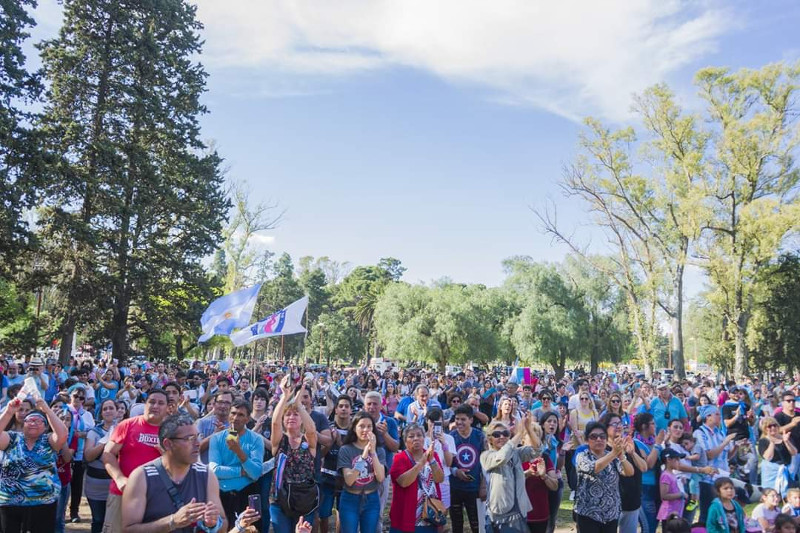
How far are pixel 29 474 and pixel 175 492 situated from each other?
2692mm

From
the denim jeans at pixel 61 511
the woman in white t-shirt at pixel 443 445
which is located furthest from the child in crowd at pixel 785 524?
the denim jeans at pixel 61 511

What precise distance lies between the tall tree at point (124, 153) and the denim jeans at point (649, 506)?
1991 centimetres

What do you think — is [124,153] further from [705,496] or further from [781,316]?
[781,316]

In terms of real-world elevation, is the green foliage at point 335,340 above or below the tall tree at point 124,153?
below

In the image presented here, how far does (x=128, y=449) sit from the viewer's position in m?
4.83

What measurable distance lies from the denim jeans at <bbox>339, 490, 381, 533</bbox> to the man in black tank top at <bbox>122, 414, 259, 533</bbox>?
7.57ft

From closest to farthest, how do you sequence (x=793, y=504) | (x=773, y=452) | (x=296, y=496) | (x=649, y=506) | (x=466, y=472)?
(x=296, y=496) → (x=793, y=504) → (x=466, y=472) → (x=649, y=506) → (x=773, y=452)

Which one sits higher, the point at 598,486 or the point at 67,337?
the point at 67,337

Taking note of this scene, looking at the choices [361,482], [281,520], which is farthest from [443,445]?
[281,520]

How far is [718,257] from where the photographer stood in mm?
30562

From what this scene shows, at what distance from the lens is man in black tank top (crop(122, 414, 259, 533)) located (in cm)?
314

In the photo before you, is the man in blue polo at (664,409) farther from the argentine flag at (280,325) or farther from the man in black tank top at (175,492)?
the man in black tank top at (175,492)

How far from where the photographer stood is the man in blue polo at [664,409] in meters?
10.7

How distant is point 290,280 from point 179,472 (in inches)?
3023
